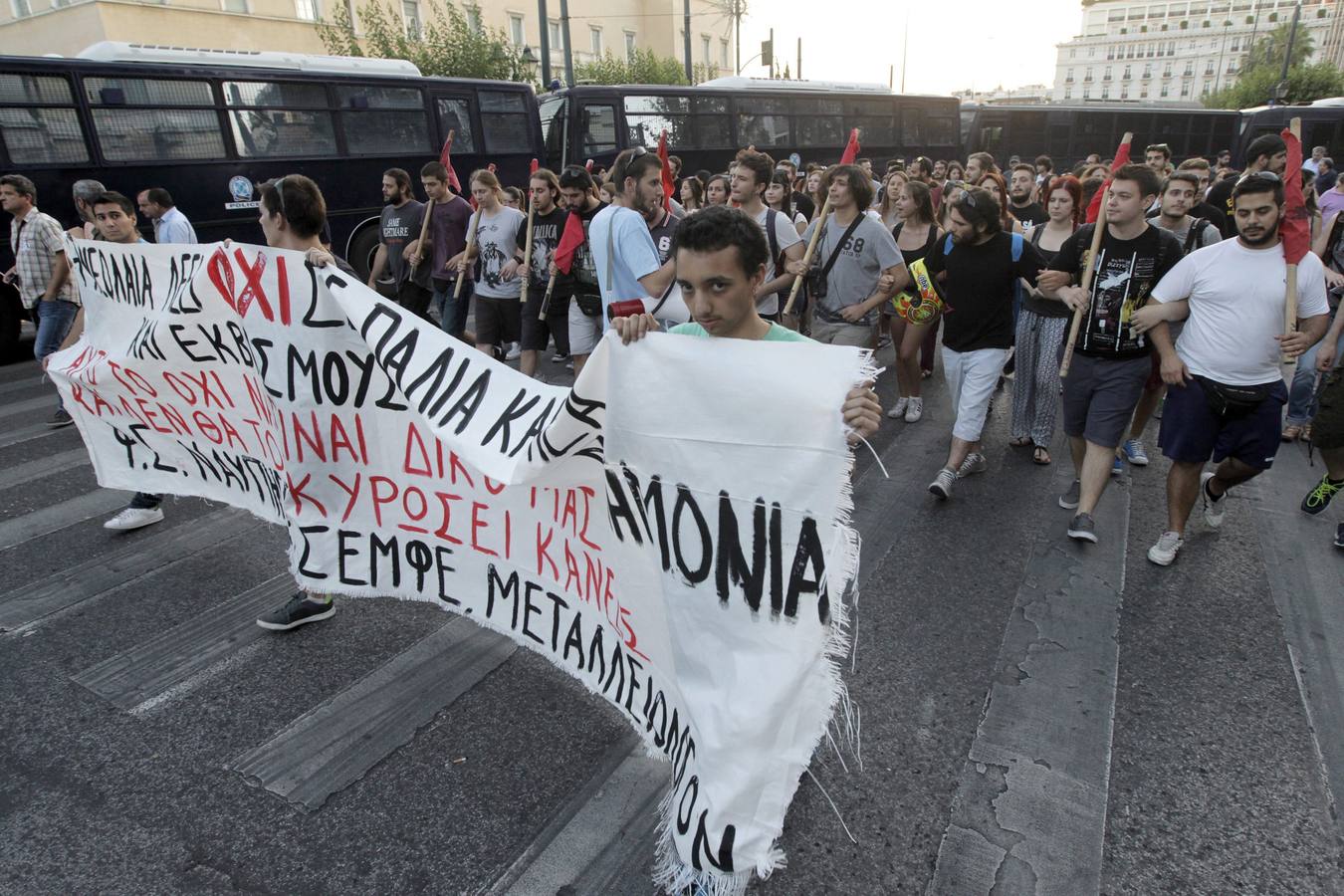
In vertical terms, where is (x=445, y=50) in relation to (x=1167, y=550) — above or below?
above

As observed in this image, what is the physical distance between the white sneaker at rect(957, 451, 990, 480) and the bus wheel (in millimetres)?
9225

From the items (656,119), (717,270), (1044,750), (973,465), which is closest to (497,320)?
(973,465)

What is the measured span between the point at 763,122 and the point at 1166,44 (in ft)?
454

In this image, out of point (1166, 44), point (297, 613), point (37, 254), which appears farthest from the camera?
point (1166, 44)

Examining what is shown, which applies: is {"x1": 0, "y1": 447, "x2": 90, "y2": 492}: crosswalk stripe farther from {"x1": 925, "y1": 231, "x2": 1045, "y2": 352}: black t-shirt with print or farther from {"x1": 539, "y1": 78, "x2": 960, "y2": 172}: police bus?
{"x1": 539, "y1": 78, "x2": 960, "y2": 172}: police bus

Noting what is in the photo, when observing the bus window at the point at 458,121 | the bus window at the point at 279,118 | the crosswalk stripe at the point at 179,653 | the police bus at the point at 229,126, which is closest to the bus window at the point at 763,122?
the police bus at the point at 229,126

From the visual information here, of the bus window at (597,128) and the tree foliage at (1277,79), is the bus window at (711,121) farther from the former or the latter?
the tree foliage at (1277,79)

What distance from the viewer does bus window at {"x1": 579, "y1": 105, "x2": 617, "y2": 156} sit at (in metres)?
15.2

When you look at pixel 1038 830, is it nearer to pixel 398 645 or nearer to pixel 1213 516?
pixel 398 645

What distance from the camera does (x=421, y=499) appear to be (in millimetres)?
2943

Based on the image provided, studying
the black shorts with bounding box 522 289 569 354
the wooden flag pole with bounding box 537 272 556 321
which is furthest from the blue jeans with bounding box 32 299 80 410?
the wooden flag pole with bounding box 537 272 556 321

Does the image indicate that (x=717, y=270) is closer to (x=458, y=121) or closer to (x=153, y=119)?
(x=153, y=119)

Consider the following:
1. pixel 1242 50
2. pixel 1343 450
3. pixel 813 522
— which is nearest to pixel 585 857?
pixel 813 522

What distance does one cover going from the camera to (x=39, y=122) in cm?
905
